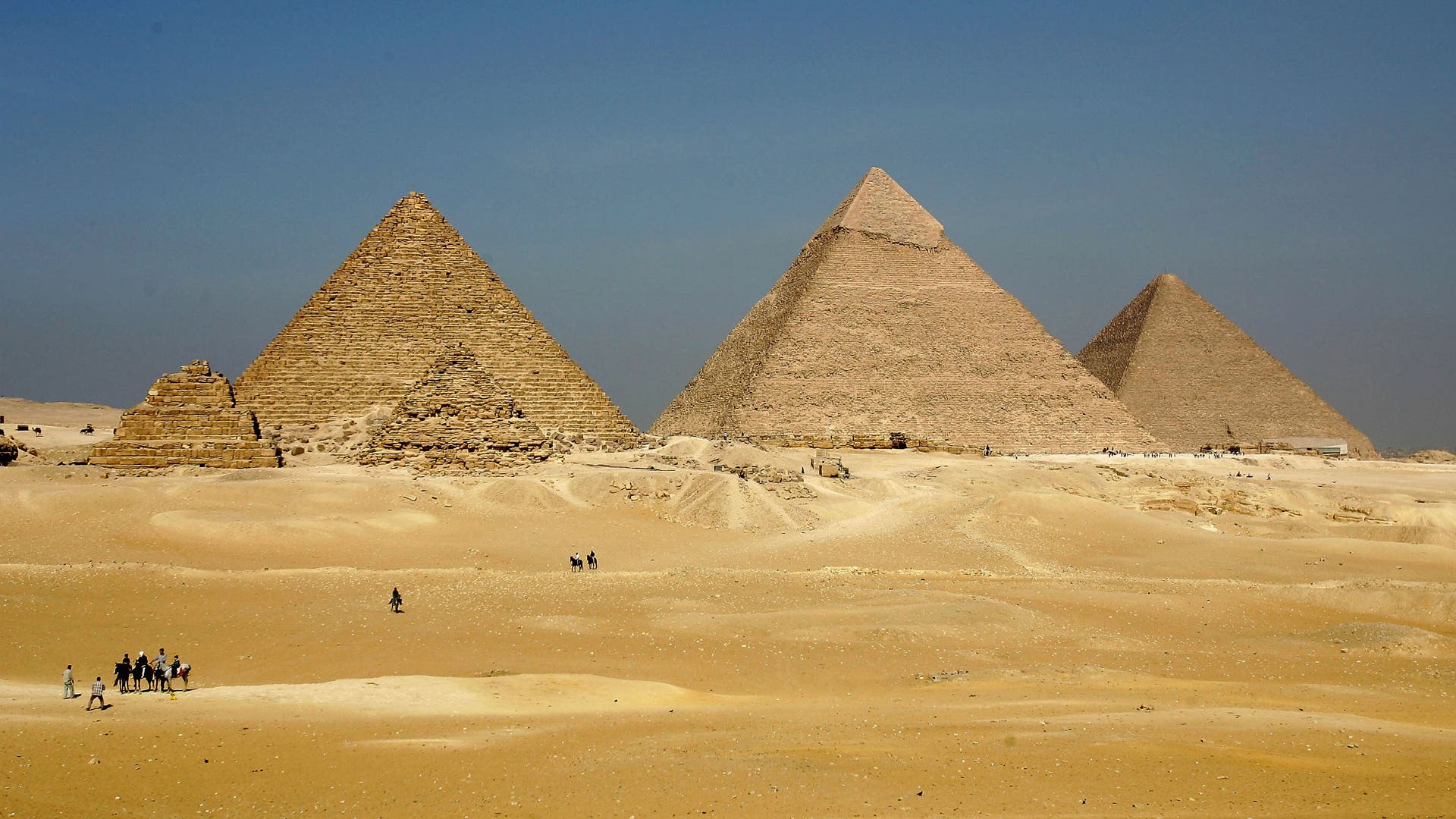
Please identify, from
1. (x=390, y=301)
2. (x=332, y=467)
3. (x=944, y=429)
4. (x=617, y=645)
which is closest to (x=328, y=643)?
(x=617, y=645)

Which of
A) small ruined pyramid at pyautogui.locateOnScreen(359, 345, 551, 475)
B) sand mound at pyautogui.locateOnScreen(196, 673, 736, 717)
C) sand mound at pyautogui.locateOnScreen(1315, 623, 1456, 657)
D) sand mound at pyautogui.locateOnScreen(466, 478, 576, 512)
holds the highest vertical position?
small ruined pyramid at pyautogui.locateOnScreen(359, 345, 551, 475)

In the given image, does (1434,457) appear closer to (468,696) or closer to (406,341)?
(406,341)

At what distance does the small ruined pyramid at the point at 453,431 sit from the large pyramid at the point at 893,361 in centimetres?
1690

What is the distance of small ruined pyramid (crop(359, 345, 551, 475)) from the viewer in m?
20.5

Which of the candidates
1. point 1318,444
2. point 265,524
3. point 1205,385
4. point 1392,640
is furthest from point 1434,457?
point 265,524

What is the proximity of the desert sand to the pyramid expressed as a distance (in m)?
25.6

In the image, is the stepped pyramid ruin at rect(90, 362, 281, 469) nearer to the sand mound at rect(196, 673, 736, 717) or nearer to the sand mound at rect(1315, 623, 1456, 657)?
the sand mound at rect(196, 673, 736, 717)

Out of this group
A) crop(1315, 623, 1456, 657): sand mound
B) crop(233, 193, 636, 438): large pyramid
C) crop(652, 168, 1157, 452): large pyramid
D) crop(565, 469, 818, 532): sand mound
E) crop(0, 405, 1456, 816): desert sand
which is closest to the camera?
crop(0, 405, 1456, 816): desert sand

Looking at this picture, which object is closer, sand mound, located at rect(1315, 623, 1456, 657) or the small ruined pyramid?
sand mound, located at rect(1315, 623, 1456, 657)

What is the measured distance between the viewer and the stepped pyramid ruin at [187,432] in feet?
64.0

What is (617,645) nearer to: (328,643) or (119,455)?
(328,643)

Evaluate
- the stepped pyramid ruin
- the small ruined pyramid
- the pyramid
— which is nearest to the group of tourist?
the stepped pyramid ruin

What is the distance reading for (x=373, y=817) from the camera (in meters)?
6.08

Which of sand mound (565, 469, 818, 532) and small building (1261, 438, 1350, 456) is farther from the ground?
small building (1261, 438, 1350, 456)
